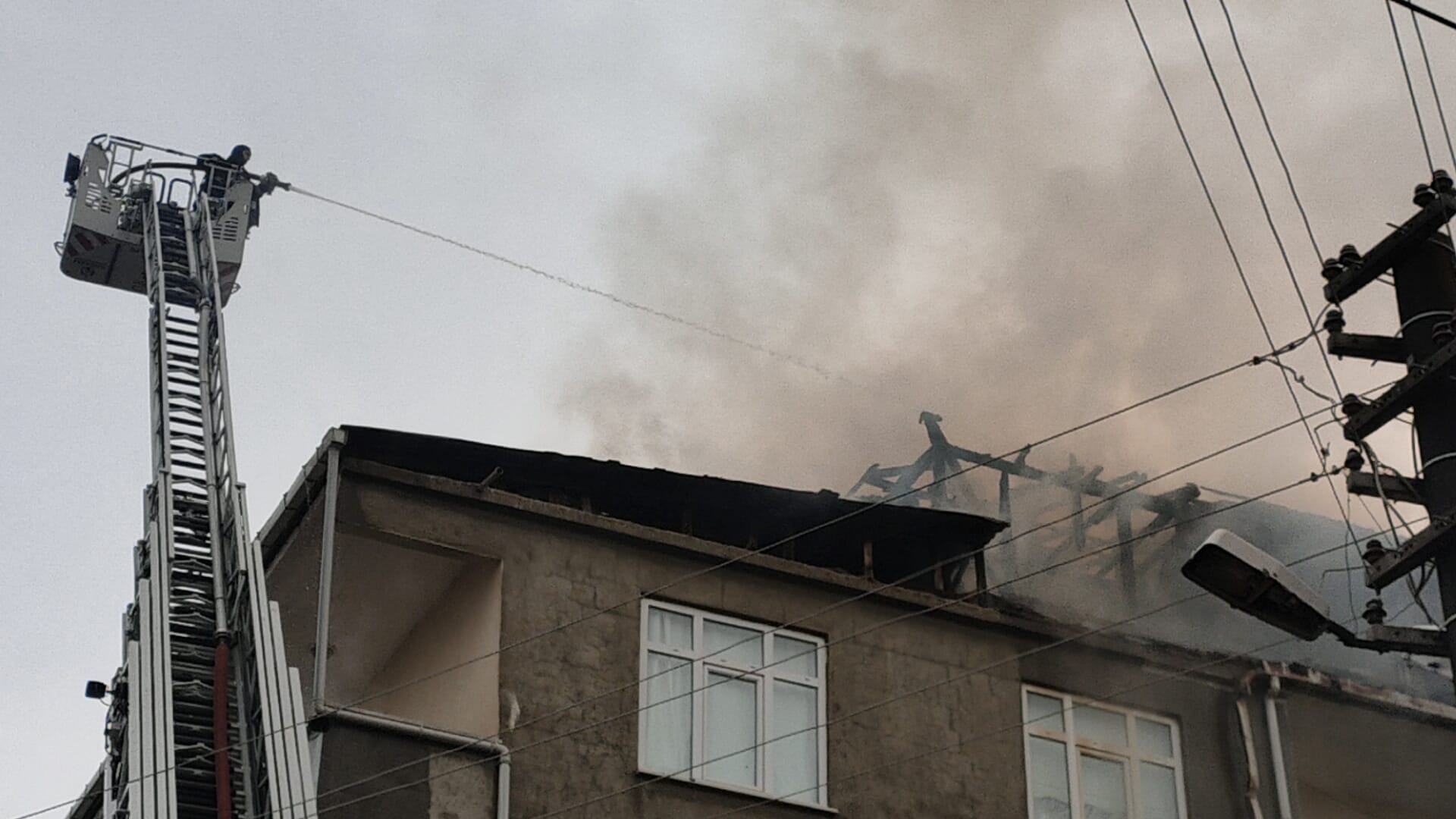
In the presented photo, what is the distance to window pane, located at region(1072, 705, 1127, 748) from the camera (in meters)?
19.2

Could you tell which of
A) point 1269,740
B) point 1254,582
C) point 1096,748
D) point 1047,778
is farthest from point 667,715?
point 1254,582

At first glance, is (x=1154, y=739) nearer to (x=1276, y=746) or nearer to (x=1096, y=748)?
(x=1096, y=748)

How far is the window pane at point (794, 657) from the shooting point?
59.2ft

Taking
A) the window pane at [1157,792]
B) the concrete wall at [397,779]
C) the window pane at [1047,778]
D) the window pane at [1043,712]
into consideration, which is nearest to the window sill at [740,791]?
the concrete wall at [397,779]

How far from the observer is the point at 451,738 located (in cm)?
1557

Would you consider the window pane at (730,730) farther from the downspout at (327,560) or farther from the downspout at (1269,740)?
the downspout at (1269,740)

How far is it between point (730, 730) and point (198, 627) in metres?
4.66

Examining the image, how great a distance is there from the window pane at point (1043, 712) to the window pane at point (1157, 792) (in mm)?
962

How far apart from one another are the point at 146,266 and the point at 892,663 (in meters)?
10.9

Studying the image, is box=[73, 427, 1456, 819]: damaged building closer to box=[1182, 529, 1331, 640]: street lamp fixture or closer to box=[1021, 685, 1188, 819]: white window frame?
box=[1021, 685, 1188, 819]: white window frame

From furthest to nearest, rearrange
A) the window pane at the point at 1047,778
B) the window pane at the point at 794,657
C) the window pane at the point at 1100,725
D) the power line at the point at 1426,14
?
the window pane at the point at 1100,725
the window pane at the point at 1047,778
the window pane at the point at 794,657
the power line at the point at 1426,14

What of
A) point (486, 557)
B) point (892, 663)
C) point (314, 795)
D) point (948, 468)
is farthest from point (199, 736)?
point (948, 468)

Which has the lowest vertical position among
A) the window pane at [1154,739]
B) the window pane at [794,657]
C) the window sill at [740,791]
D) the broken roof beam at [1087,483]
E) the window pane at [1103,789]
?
the window sill at [740,791]

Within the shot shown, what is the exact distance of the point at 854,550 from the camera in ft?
63.7
